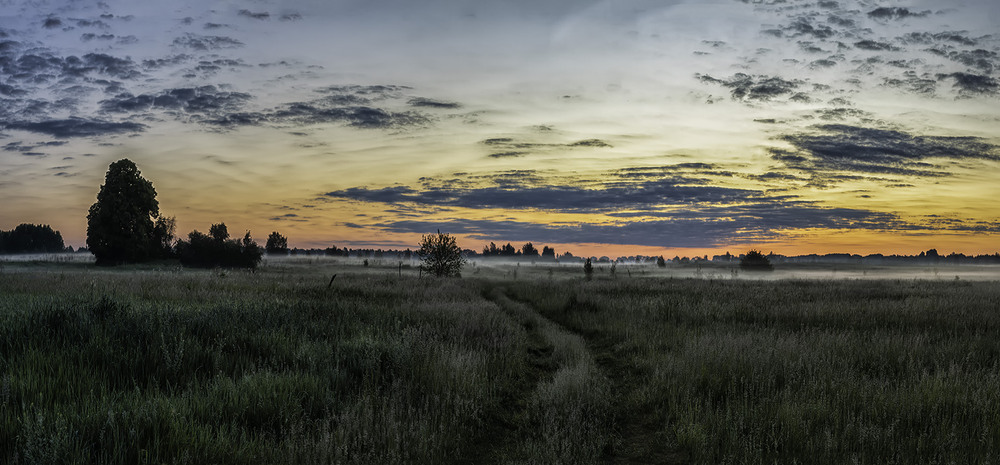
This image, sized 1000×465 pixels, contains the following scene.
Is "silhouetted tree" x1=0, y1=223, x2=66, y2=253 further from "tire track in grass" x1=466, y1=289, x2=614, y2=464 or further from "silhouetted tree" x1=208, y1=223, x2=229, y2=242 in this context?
"tire track in grass" x1=466, y1=289, x2=614, y2=464

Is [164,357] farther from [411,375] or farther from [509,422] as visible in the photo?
[509,422]

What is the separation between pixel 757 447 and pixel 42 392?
27.0 feet

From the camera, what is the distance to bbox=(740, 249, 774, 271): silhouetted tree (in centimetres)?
8469

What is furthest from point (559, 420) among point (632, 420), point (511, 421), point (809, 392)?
point (809, 392)

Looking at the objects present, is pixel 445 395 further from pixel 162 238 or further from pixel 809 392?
pixel 162 238

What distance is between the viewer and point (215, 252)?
2501 inches

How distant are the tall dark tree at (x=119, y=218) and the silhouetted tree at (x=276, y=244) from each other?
71392mm

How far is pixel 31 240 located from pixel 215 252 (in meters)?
73.9

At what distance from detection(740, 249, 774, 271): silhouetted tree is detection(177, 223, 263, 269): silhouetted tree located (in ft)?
243

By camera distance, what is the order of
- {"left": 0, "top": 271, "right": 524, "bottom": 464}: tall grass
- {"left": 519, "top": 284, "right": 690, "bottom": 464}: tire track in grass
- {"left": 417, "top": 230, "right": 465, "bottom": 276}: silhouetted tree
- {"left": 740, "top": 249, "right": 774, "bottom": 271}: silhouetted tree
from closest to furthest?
{"left": 0, "top": 271, "right": 524, "bottom": 464}: tall grass, {"left": 519, "top": 284, "right": 690, "bottom": 464}: tire track in grass, {"left": 417, "top": 230, "right": 465, "bottom": 276}: silhouetted tree, {"left": 740, "top": 249, "right": 774, "bottom": 271}: silhouetted tree

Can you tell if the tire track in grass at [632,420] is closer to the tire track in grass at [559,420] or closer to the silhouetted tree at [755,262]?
the tire track in grass at [559,420]

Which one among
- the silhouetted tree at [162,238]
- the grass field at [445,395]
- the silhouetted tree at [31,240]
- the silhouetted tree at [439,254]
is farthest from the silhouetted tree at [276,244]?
the grass field at [445,395]

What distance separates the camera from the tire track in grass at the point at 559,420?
609 centimetres

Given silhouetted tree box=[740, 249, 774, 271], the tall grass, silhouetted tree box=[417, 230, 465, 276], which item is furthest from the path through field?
silhouetted tree box=[740, 249, 774, 271]
